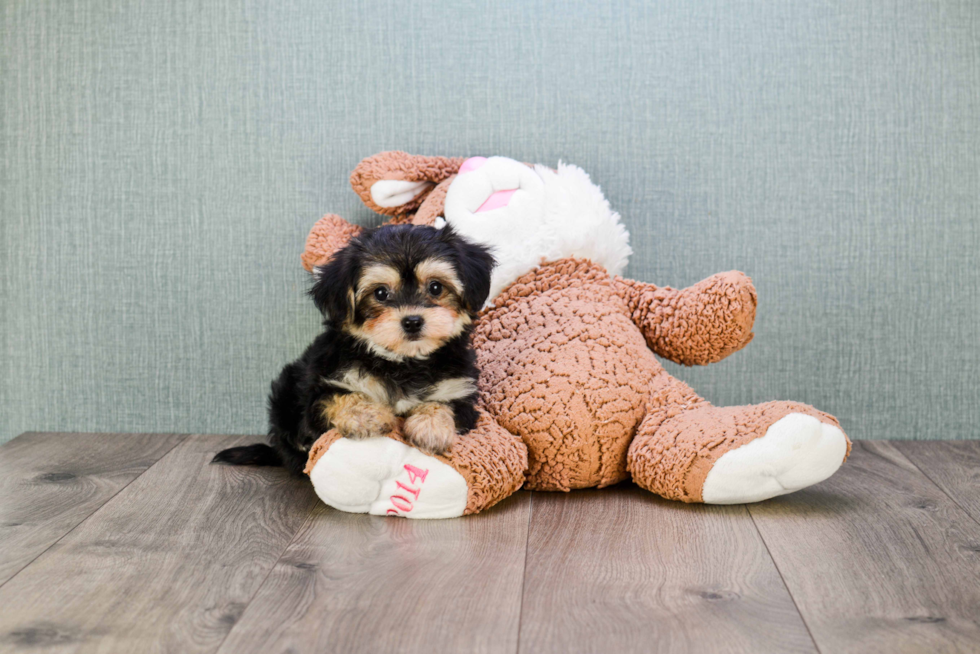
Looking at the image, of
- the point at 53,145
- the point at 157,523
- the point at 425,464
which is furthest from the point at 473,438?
the point at 53,145

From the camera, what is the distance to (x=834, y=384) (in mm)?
2721

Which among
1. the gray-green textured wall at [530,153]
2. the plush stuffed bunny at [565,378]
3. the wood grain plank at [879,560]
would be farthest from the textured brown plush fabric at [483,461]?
the gray-green textured wall at [530,153]

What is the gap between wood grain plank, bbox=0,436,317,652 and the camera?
4.61ft

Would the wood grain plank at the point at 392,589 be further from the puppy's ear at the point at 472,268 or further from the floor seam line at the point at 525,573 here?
the puppy's ear at the point at 472,268

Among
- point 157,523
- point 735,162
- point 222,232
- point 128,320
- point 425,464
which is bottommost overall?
point 157,523

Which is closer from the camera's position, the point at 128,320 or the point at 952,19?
the point at 952,19

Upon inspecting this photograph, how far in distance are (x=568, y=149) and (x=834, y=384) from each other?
3.81 ft

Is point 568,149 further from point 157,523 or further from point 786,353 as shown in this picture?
point 157,523

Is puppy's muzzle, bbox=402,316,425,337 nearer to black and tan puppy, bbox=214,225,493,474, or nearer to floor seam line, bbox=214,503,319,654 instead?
black and tan puppy, bbox=214,225,493,474

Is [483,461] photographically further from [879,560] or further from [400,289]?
[879,560]

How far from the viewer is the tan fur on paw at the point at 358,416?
1840mm

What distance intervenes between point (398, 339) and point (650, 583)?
0.71 metres

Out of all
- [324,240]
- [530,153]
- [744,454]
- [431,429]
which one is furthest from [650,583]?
[530,153]

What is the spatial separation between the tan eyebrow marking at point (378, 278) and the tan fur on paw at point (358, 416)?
25cm
